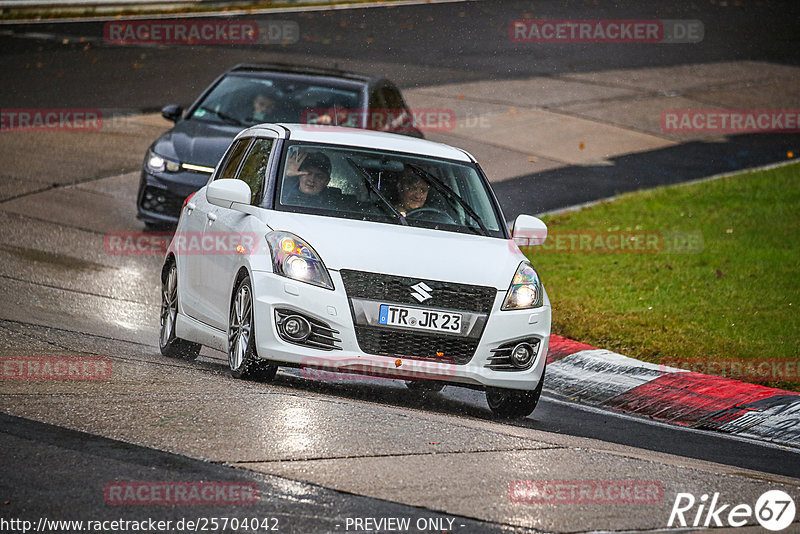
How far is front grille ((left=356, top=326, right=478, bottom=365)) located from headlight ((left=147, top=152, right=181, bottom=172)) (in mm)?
6260

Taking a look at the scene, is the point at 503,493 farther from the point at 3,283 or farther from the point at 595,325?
the point at 3,283

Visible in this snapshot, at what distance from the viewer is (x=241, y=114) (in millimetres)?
14367

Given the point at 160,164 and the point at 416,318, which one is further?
the point at 160,164

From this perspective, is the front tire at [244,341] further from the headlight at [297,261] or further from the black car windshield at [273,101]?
the black car windshield at [273,101]

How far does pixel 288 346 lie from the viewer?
7758 millimetres

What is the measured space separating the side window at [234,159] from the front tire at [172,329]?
755 millimetres

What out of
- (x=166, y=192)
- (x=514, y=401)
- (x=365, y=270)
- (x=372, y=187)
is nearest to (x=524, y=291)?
(x=514, y=401)

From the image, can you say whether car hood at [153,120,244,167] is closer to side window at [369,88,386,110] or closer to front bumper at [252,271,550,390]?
side window at [369,88,386,110]

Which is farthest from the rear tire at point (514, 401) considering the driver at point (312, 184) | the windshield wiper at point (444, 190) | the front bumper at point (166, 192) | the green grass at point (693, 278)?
the front bumper at point (166, 192)

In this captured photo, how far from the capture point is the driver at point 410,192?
8.73 m

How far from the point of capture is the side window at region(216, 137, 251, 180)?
31.4 ft

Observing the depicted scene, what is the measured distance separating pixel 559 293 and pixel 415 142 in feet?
11.4

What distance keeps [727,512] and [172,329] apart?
4755 millimetres

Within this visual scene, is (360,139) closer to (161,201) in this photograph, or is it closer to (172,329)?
(172,329)
